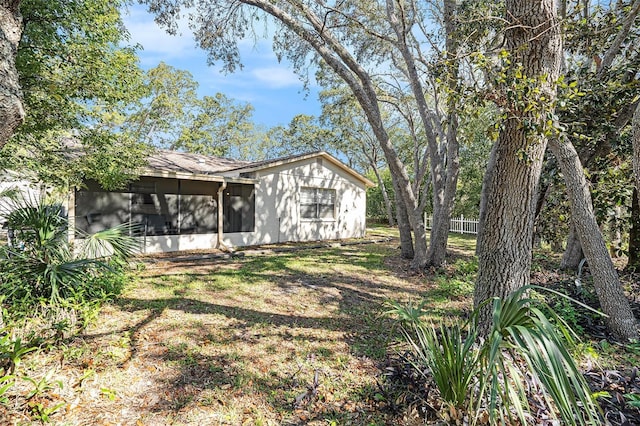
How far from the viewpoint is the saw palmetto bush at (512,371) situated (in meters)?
1.46

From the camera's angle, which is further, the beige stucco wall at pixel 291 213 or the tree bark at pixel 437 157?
the beige stucco wall at pixel 291 213

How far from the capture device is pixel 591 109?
197 inches

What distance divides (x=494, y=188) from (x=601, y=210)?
303 cm

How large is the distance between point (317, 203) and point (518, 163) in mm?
10859

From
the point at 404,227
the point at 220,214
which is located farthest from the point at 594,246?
the point at 220,214

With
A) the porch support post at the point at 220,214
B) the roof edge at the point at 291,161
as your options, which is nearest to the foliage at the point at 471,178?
the roof edge at the point at 291,161

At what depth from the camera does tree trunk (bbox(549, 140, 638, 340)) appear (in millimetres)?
4051

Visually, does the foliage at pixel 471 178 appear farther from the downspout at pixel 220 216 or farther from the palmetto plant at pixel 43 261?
the palmetto plant at pixel 43 261

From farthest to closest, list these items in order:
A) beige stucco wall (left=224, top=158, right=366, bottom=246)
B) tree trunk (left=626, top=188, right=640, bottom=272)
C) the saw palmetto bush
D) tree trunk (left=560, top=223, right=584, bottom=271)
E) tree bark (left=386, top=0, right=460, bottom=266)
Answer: beige stucco wall (left=224, top=158, right=366, bottom=246) < tree trunk (left=560, top=223, right=584, bottom=271) < tree bark (left=386, top=0, right=460, bottom=266) < tree trunk (left=626, top=188, right=640, bottom=272) < the saw palmetto bush

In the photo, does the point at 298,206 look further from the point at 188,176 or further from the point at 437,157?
the point at 437,157

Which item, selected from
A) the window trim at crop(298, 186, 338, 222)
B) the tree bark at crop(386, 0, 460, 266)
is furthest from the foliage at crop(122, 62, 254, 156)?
the tree bark at crop(386, 0, 460, 266)

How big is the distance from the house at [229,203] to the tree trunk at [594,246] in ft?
28.2

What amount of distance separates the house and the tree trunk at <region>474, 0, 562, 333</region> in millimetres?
7889

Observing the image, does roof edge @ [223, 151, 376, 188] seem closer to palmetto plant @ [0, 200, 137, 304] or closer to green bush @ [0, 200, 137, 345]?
palmetto plant @ [0, 200, 137, 304]
